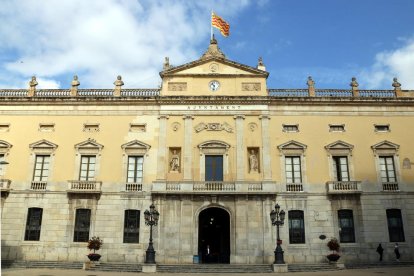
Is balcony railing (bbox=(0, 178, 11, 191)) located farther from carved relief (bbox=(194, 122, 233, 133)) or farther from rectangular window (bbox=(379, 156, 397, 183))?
rectangular window (bbox=(379, 156, 397, 183))

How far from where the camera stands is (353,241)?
2645 centimetres

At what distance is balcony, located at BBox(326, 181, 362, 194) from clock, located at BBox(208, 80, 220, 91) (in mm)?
10830

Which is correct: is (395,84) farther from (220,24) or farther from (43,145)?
(43,145)

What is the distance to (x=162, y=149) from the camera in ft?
92.1

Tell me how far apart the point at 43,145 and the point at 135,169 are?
716 centimetres

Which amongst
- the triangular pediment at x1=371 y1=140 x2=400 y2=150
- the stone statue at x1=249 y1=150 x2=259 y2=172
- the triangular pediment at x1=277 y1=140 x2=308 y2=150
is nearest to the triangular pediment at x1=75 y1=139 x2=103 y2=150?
the stone statue at x1=249 y1=150 x2=259 y2=172

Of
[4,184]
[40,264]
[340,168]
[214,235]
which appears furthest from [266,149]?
[4,184]

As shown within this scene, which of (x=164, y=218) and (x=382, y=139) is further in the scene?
(x=382, y=139)

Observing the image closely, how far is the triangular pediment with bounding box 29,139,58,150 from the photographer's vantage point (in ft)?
93.1

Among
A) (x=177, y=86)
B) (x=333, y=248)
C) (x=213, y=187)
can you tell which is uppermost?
(x=177, y=86)

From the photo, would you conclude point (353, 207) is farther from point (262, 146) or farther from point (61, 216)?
point (61, 216)

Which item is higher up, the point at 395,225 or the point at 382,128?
the point at 382,128

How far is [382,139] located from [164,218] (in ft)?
56.0

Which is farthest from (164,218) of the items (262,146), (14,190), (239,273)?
(14,190)
